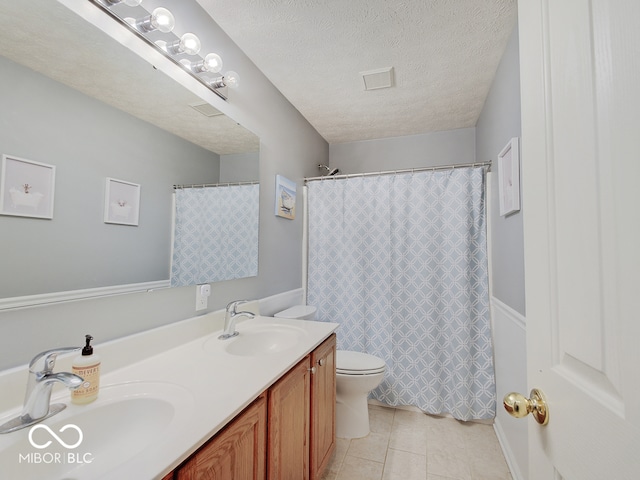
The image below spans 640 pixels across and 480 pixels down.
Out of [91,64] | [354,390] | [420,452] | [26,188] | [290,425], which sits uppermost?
[91,64]

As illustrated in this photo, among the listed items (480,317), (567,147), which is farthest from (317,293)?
(567,147)

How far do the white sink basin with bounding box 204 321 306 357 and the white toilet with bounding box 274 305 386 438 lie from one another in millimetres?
534

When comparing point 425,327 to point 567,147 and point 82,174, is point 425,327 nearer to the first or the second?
point 567,147

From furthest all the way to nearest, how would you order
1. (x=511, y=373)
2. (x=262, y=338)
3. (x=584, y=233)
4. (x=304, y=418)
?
(x=511, y=373) < (x=262, y=338) < (x=304, y=418) < (x=584, y=233)

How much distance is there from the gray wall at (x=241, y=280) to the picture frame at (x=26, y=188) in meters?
0.13

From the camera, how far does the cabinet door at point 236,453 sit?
0.66 m

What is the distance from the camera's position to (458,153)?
9.22ft

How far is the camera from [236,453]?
2.61ft

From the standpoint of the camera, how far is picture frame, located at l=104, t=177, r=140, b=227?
0.99 metres

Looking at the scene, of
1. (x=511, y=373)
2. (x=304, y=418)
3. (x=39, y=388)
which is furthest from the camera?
(x=511, y=373)

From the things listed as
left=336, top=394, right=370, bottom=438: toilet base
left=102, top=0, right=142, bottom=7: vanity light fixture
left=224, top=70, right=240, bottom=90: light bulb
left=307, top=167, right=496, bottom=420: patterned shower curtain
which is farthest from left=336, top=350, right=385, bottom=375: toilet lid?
left=102, top=0, right=142, bottom=7: vanity light fixture

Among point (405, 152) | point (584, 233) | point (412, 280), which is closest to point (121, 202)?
point (584, 233)

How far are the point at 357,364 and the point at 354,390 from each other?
0.15 meters

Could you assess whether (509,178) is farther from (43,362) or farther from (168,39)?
(43,362)
